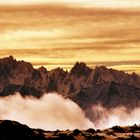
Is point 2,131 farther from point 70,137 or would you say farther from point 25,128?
point 70,137

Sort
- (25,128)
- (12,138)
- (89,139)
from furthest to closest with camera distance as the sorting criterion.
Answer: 1. (89,139)
2. (25,128)
3. (12,138)

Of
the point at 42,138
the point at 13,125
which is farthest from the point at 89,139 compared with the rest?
the point at 13,125

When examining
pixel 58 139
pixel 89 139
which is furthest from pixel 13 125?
pixel 89 139

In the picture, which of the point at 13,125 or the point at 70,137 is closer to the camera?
the point at 13,125

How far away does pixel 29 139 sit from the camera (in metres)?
162

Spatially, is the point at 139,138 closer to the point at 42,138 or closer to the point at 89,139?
the point at 89,139

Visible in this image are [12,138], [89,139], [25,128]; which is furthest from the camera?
[89,139]

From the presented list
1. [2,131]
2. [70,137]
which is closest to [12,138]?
[2,131]

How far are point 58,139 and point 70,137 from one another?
5903 mm

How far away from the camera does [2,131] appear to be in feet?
527

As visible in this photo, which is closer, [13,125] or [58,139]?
[13,125]

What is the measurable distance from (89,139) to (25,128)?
1157 inches

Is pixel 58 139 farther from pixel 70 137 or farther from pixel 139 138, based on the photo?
pixel 139 138

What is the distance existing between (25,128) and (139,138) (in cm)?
5385
